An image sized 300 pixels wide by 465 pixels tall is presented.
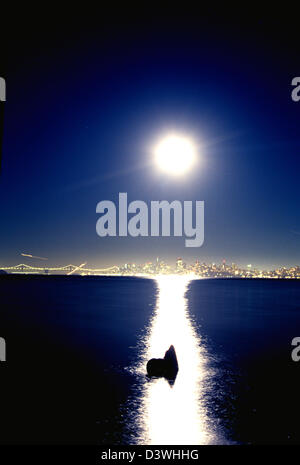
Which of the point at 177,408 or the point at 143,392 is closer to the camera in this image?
the point at 177,408

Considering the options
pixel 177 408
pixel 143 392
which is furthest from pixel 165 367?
pixel 177 408

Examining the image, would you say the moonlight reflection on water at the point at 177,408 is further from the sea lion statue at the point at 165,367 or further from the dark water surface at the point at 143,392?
the sea lion statue at the point at 165,367

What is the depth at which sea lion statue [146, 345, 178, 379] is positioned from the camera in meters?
20.6

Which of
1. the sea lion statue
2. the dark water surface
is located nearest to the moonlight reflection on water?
the dark water surface

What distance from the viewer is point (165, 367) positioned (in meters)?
21.0

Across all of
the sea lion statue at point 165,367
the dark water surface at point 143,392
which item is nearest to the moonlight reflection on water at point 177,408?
the dark water surface at point 143,392

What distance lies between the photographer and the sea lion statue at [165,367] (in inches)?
810

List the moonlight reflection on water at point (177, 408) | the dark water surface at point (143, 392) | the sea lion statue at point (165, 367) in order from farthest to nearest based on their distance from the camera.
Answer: the sea lion statue at point (165, 367) → the dark water surface at point (143, 392) → the moonlight reflection on water at point (177, 408)

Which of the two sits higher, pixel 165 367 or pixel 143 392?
pixel 165 367

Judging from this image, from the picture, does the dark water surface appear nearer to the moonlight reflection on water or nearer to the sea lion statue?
the moonlight reflection on water

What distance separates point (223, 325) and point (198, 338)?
12.8 metres

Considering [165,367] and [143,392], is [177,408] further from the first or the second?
[165,367]
